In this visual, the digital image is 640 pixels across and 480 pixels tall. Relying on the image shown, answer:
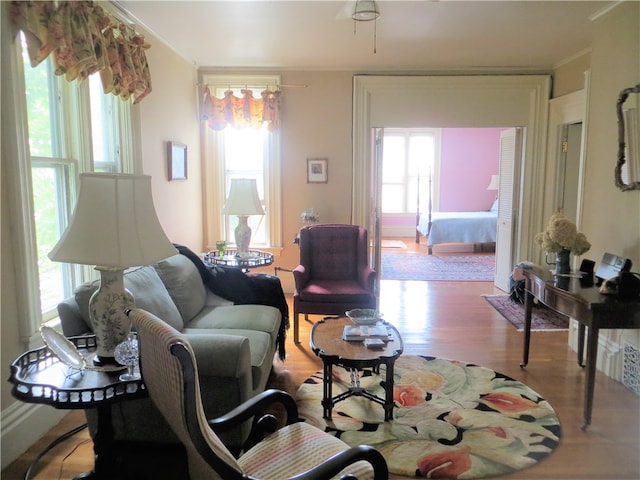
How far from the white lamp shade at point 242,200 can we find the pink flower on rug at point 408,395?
190cm

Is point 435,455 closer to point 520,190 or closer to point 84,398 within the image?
point 84,398

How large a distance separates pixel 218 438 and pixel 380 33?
3623 mm

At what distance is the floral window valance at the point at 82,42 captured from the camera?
7.65 ft

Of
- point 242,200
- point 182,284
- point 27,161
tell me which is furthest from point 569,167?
point 27,161

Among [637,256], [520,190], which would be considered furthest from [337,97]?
[637,256]

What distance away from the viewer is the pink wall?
10.0 meters

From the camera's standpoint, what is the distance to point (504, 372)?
3.40m

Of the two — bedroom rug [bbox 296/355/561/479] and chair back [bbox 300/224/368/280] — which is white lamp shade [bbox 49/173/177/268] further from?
chair back [bbox 300/224/368/280]

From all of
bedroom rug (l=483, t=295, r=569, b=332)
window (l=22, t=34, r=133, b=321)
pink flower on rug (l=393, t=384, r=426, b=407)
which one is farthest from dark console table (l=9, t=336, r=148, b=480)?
bedroom rug (l=483, t=295, r=569, b=332)

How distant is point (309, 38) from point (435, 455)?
11.4ft

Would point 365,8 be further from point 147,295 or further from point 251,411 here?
point 251,411

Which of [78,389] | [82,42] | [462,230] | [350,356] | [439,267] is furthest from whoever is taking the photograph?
[462,230]

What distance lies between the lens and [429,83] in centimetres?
530

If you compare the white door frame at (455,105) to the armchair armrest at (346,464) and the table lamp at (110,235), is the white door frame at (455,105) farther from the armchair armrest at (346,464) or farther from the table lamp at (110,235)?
the armchair armrest at (346,464)
